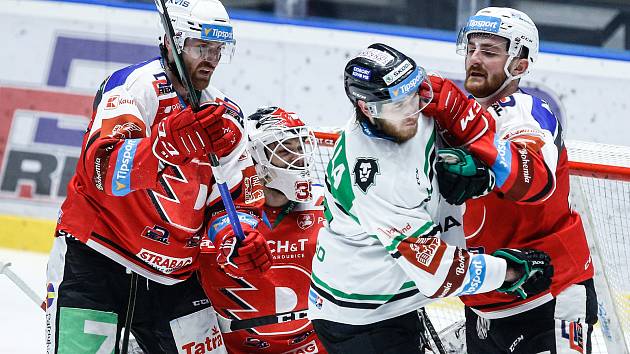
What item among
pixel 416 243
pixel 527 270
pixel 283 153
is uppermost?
pixel 416 243

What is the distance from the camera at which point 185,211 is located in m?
3.20

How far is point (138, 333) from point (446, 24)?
259cm

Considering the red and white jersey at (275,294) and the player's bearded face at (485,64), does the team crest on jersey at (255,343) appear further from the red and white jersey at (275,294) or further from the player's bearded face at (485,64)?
the player's bearded face at (485,64)

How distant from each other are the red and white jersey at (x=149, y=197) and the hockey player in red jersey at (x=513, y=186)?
2.20 feet

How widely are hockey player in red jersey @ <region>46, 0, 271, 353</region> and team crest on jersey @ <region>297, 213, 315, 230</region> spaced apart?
0.82 feet

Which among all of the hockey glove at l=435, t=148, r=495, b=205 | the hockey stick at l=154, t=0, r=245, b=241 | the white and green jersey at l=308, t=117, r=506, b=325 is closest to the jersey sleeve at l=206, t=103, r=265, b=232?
the hockey stick at l=154, t=0, r=245, b=241

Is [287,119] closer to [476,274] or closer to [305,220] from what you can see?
[305,220]

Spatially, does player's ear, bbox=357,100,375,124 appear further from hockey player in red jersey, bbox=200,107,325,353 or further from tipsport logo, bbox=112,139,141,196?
hockey player in red jersey, bbox=200,107,325,353

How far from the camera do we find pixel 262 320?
3402 mm

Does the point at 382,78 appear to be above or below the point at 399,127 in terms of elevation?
above

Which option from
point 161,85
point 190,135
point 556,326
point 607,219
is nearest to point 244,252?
point 190,135

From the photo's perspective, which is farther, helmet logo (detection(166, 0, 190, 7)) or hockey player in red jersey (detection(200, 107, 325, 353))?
hockey player in red jersey (detection(200, 107, 325, 353))

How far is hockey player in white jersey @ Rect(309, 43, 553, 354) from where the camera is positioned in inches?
102

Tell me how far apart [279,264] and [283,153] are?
337mm
